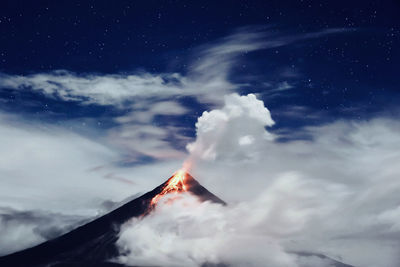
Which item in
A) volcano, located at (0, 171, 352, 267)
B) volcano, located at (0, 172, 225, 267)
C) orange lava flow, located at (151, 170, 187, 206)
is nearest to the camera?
volcano, located at (0, 171, 352, 267)

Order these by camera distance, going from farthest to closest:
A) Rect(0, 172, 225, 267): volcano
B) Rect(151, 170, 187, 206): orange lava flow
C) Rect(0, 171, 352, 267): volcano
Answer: Rect(151, 170, 187, 206): orange lava flow → Rect(0, 172, 225, 267): volcano → Rect(0, 171, 352, 267): volcano

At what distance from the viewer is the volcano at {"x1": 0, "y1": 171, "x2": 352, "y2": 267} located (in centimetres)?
8883

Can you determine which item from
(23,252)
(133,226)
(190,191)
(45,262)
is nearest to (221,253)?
(190,191)

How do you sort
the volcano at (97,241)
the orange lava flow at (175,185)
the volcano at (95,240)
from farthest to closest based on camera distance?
the orange lava flow at (175,185) < the volcano at (95,240) < the volcano at (97,241)

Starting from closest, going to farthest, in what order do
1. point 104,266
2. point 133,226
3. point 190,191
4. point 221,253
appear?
point 104,266 < point 133,226 < point 190,191 < point 221,253

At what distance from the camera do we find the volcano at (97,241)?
291 feet

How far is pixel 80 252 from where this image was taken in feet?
300

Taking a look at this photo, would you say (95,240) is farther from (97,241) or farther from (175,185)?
(175,185)

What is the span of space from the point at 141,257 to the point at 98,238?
65.1 ft

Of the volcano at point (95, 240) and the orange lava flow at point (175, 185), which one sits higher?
the orange lava flow at point (175, 185)

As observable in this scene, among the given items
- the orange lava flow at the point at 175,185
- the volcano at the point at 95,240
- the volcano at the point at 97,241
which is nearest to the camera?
the volcano at the point at 97,241

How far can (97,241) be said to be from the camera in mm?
97500

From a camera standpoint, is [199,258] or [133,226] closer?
[133,226]

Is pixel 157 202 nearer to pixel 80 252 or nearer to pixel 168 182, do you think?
pixel 168 182
